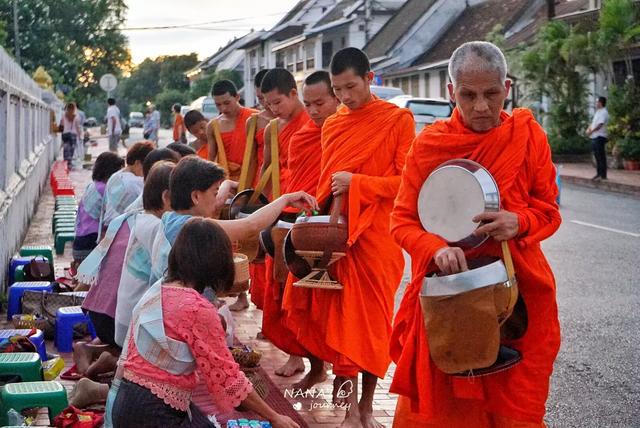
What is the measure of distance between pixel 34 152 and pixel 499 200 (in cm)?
1693

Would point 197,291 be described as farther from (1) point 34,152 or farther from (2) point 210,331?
(1) point 34,152

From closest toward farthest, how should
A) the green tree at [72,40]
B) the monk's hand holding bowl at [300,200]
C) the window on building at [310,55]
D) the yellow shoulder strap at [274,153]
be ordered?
the monk's hand holding bowl at [300,200] → the yellow shoulder strap at [274,153] → the green tree at [72,40] → the window on building at [310,55]

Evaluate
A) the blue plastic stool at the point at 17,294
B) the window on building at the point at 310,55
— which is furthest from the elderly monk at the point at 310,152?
the window on building at the point at 310,55

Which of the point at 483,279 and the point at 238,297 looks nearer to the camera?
the point at 483,279

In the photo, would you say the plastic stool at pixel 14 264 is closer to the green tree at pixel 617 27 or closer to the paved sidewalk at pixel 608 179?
the paved sidewalk at pixel 608 179

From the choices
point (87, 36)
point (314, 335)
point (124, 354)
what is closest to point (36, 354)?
point (314, 335)

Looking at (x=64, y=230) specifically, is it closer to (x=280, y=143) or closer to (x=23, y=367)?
(x=280, y=143)

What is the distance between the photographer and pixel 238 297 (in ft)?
31.6

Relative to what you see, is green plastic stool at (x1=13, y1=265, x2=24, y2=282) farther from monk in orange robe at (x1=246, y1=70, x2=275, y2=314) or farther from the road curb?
the road curb

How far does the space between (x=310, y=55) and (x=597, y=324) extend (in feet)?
180

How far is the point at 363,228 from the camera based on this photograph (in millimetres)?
5773

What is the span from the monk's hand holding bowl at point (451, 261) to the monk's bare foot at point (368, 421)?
2.12 meters

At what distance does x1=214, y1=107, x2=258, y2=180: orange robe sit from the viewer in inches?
364

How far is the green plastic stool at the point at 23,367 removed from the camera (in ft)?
19.4
